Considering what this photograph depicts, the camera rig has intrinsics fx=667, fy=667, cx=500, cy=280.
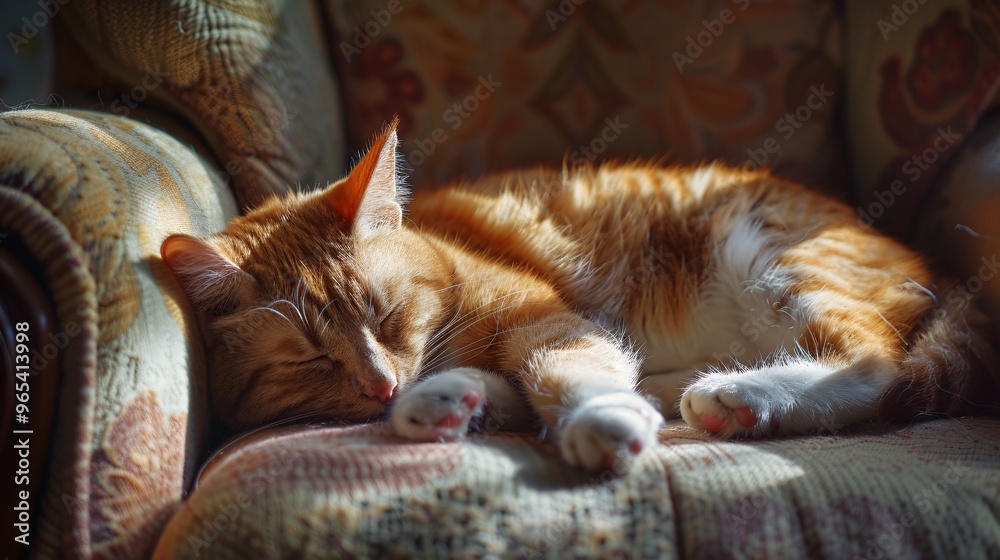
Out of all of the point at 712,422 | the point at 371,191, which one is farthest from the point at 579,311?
the point at 371,191

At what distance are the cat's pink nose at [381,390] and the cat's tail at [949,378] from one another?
90 centimetres

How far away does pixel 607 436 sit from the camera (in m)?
0.90

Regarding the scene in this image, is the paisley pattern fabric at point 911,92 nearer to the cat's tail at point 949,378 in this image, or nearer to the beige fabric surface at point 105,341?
the cat's tail at point 949,378

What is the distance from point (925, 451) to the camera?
1.01 meters

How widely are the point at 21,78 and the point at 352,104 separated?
30.5 inches

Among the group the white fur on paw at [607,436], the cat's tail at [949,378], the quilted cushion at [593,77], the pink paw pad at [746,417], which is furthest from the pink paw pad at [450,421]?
the quilted cushion at [593,77]

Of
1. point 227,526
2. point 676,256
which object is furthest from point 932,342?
point 227,526

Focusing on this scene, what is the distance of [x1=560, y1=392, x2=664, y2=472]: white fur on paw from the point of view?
0.90 m

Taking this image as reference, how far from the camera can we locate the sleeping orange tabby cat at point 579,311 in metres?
1.16

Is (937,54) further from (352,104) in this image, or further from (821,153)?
(352,104)

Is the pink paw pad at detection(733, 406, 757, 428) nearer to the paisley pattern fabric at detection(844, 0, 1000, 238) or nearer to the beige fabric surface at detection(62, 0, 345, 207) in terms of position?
the paisley pattern fabric at detection(844, 0, 1000, 238)

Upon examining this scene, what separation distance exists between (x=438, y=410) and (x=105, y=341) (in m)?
0.47

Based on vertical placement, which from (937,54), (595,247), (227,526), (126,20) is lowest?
(227,526)

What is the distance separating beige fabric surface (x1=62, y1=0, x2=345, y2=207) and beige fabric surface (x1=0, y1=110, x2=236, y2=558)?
39 cm
